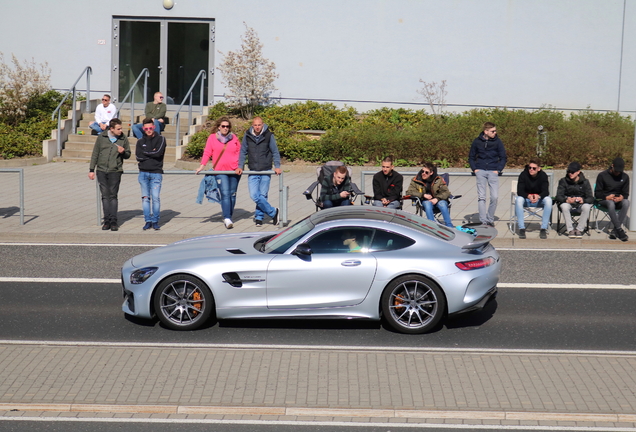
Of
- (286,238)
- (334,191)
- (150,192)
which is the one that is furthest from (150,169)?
(286,238)

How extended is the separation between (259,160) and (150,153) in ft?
6.54

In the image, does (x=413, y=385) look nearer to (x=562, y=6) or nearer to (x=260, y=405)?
(x=260, y=405)

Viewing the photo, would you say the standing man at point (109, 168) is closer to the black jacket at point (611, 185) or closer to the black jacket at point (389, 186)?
the black jacket at point (389, 186)

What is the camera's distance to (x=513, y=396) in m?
6.45

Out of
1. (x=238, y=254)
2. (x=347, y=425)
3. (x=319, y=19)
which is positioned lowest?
(x=347, y=425)

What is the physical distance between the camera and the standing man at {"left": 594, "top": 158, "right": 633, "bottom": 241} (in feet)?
44.6

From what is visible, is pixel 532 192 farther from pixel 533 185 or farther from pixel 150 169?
pixel 150 169

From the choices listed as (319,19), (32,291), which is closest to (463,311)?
(32,291)

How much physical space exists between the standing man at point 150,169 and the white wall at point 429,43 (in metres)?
13.0

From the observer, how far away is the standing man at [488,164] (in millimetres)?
14500

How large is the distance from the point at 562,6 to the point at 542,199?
14372mm

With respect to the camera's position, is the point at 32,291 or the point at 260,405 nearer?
the point at 260,405

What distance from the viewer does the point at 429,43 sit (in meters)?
26.3

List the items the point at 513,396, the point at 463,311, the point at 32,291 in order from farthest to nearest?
the point at 32,291, the point at 463,311, the point at 513,396
